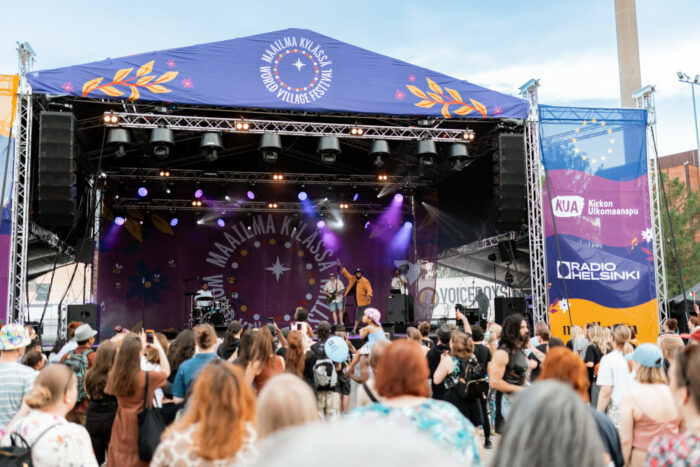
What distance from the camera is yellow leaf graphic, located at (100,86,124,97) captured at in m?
10.1

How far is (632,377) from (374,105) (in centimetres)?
740

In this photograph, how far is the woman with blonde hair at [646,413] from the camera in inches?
132

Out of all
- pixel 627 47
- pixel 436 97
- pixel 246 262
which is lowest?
pixel 246 262

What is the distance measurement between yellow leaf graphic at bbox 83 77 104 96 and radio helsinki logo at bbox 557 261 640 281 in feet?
28.8

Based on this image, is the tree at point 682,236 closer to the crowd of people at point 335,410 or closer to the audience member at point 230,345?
Result: the crowd of people at point 335,410

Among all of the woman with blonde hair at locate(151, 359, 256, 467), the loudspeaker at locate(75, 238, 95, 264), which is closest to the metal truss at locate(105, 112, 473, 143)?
the loudspeaker at locate(75, 238, 95, 264)

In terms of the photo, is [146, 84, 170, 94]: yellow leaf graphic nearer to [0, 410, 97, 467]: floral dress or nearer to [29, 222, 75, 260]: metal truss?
[29, 222, 75, 260]: metal truss

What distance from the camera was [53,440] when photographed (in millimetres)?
2867

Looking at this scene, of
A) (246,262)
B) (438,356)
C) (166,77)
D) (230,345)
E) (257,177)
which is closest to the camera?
(230,345)

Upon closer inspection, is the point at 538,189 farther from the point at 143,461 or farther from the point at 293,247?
the point at 143,461

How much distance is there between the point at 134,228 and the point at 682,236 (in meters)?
24.5

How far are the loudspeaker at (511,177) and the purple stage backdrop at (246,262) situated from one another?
5031 millimetres

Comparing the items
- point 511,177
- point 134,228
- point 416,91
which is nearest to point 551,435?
point 416,91

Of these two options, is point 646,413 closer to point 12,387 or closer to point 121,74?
point 12,387
